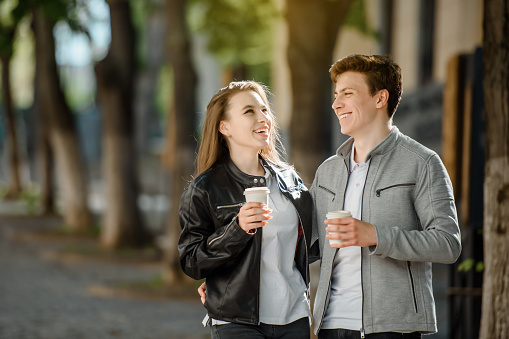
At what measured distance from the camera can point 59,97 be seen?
1809cm

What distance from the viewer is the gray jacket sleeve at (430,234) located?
286 cm

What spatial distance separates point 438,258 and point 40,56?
16.7 metres

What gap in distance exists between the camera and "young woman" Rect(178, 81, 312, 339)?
3.22 m

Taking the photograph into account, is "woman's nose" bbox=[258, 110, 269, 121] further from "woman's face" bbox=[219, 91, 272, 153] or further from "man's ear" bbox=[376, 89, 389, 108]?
"man's ear" bbox=[376, 89, 389, 108]

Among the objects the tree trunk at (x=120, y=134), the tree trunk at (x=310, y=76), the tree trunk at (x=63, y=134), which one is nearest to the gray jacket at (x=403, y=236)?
the tree trunk at (x=310, y=76)

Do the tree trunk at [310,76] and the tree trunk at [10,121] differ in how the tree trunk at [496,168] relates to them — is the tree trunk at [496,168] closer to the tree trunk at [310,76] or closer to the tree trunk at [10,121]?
the tree trunk at [310,76]

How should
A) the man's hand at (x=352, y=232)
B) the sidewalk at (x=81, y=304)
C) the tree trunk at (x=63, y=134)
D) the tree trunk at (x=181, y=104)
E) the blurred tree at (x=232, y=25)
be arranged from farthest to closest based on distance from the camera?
the tree trunk at (x=63, y=134)
the blurred tree at (x=232, y=25)
the tree trunk at (x=181, y=104)
the sidewalk at (x=81, y=304)
the man's hand at (x=352, y=232)

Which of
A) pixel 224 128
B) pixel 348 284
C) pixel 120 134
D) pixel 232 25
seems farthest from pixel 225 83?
pixel 348 284

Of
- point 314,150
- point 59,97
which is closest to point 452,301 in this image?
point 314,150

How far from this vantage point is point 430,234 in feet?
9.40

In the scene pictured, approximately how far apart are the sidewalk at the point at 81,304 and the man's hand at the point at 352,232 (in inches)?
223

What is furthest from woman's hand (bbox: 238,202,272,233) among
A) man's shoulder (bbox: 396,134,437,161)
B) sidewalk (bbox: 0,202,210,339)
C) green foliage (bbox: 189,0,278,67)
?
green foliage (bbox: 189,0,278,67)

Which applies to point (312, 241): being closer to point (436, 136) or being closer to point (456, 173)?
point (456, 173)

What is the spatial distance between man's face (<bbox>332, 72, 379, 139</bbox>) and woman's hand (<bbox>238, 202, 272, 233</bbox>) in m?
0.52
